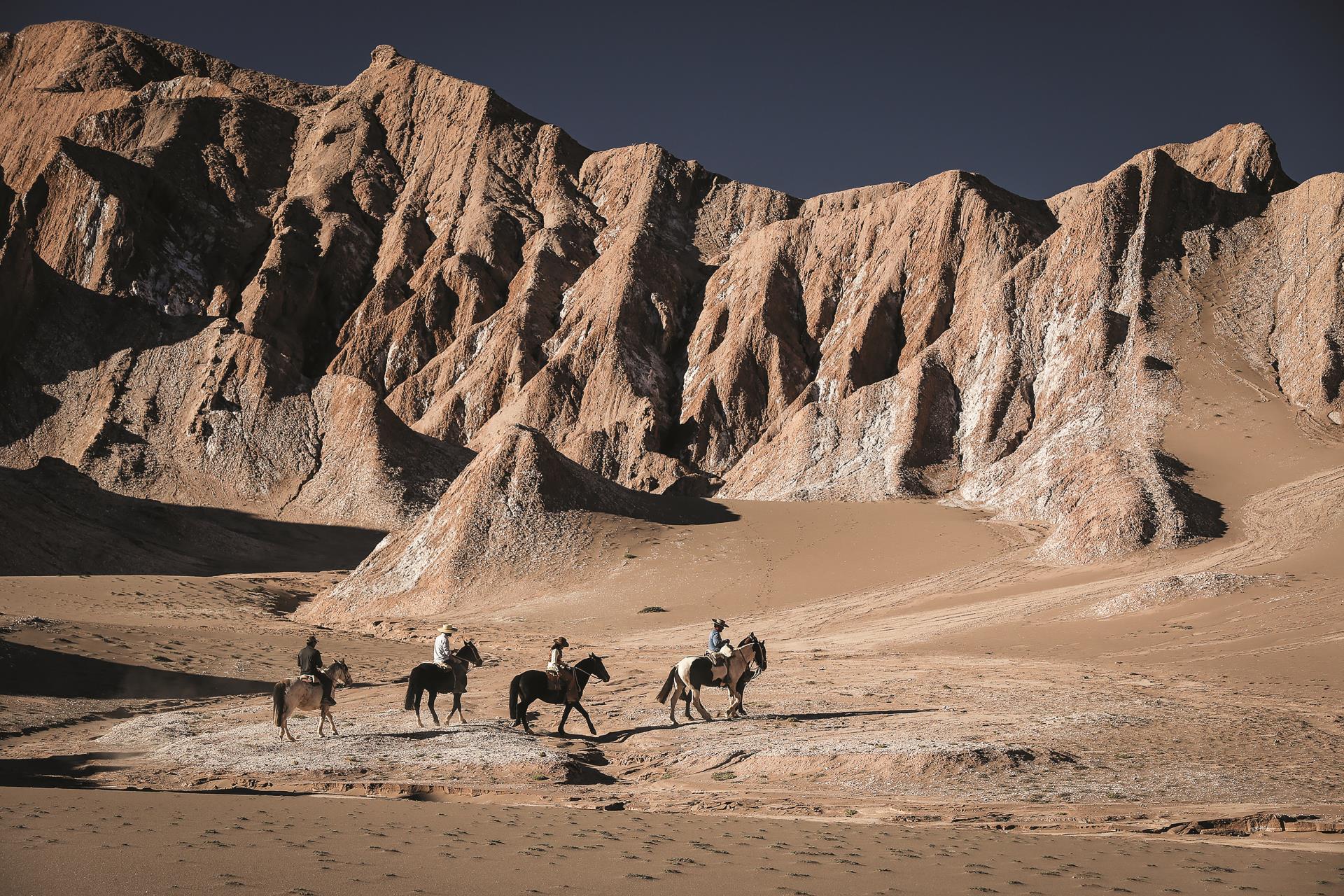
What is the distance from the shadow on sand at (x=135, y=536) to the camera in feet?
162

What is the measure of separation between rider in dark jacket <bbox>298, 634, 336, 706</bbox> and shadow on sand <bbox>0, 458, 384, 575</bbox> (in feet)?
111

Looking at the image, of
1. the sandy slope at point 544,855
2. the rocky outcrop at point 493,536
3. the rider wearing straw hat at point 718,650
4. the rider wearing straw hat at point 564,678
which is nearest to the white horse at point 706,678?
the rider wearing straw hat at point 718,650

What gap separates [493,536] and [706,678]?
2876cm

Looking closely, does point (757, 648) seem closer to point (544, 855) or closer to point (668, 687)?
point (668, 687)

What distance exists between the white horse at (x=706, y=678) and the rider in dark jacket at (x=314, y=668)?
5865 mm

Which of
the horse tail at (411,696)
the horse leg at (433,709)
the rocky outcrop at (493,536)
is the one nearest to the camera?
the horse leg at (433,709)

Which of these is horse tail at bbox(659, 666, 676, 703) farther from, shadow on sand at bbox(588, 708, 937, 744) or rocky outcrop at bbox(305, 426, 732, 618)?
rocky outcrop at bbox(305, 426, 732, 618)

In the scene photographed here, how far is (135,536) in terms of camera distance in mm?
54875

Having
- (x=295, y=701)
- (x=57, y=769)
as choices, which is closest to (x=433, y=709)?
(x=295, y=701)

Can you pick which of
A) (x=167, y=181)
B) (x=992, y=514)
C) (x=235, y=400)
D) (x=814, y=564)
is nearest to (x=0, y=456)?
(x=235, y=400)

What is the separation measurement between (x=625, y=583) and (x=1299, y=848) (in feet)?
114

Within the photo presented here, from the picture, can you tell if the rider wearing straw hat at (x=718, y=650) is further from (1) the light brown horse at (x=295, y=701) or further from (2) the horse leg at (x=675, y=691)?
(1) the light brown horse at (x=295, y=701)

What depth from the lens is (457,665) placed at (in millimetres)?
20266

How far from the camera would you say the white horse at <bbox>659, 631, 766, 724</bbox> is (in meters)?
19.5
